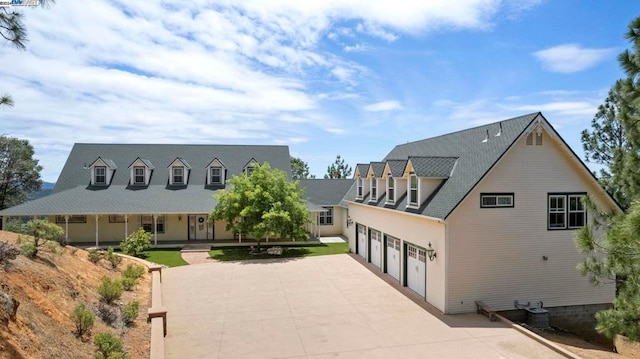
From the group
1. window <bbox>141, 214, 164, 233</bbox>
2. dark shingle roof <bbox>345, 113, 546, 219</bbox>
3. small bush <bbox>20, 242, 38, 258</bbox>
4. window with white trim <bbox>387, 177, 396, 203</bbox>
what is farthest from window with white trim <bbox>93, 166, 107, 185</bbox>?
window with white trim <bbox>387, 177, 396, 203</bbox>

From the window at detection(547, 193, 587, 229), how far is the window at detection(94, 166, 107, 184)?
3135cm

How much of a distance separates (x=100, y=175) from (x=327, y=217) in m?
19.3

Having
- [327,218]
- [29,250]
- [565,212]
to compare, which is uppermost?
[565,212]

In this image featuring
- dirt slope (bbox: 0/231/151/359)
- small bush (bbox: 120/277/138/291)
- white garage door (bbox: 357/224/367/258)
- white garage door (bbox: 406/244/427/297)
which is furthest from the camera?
white garage door (bbox: 357/224/367/258)

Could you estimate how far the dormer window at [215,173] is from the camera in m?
32.7

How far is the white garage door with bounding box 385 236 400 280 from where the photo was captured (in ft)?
61.3

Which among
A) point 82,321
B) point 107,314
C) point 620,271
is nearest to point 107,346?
point 82,321

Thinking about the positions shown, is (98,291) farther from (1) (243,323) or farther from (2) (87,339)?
(1) (243,323)

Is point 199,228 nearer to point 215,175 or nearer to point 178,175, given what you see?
point 215,175

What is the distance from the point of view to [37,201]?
28625mm

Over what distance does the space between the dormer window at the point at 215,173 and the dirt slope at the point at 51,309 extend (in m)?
18.3

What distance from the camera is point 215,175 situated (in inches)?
1296

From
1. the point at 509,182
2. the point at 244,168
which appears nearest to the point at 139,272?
the point at 509,182

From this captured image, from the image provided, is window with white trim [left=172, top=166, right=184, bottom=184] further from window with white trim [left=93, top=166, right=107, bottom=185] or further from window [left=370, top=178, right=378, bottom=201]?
window [left=370, top=178, right=378, bottom=201]
